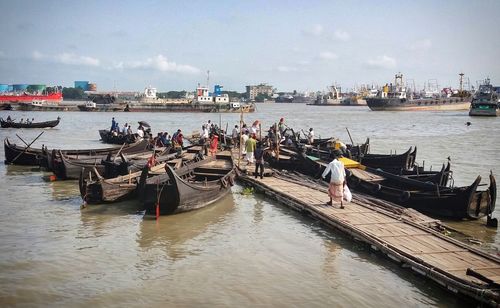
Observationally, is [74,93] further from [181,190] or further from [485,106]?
[181,190]

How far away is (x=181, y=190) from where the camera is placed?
40.1 feet

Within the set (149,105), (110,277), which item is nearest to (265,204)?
(110,277)

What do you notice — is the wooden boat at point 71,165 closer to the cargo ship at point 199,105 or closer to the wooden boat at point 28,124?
the wooden boat at point 28,124

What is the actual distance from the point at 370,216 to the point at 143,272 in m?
6.01

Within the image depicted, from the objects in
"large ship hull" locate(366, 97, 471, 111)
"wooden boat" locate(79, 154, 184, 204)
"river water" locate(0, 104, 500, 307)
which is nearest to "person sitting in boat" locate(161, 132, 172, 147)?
"river water" locate(0, 104, 500, 307)

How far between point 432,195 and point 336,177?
12.5ft

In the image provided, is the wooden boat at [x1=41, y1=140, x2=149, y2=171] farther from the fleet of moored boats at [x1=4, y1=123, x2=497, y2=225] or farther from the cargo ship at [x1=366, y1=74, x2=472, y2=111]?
the cargo ship at [x1=366, y1=74, x2=472, y2=111]

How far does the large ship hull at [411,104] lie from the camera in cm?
9262

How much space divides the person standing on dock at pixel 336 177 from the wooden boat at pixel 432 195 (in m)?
2.57

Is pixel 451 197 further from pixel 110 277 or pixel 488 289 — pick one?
pixel 110 277

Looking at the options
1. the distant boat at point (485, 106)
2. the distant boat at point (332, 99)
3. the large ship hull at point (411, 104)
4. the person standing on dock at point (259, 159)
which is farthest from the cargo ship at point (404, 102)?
the person standing on dock at point (259, 159)

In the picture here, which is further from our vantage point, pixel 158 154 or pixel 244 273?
pixel 158 154

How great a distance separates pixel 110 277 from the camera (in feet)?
28.6

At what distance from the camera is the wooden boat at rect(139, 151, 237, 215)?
1218 cm
